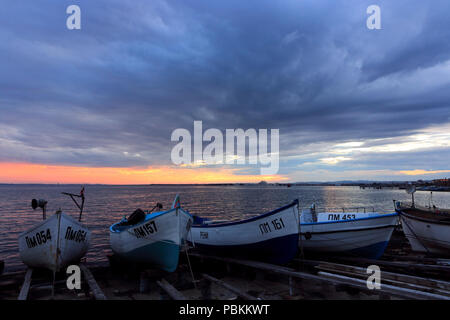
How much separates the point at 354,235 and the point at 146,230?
33.4 feet

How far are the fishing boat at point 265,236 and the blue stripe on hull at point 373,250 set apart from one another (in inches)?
170

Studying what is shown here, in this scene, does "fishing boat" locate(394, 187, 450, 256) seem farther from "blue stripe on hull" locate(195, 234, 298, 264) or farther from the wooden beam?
"blue stripe on hull" locate(195, 234, 298, 264)

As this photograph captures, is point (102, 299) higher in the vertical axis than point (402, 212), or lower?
lower

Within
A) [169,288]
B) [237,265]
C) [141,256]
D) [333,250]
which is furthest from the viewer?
[333,250]

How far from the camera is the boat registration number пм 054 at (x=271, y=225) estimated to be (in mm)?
11055

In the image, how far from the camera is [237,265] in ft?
39.2

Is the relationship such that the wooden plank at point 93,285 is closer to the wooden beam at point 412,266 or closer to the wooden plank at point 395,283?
the wooden plank at point 395,283

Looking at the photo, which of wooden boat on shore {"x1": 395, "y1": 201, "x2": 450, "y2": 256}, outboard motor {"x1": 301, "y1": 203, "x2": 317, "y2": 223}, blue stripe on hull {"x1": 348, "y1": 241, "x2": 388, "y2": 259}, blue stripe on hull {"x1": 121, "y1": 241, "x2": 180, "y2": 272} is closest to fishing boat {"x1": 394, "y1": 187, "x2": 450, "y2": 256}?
wooden boat on shore {"x1": 395, "y1": 201, "x2": 450, "y2": 256}

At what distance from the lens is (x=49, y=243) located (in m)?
10.4

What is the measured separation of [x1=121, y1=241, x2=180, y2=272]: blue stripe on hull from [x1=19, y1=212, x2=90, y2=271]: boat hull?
2.76 m
